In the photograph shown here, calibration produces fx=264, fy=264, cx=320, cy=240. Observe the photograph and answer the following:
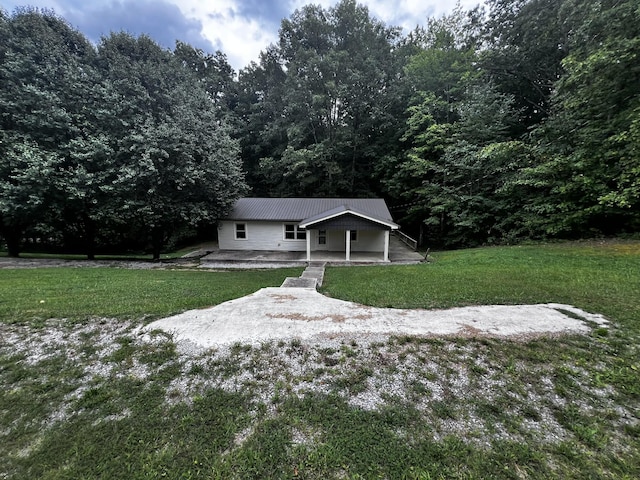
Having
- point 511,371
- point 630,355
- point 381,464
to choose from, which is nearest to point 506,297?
point 630,355

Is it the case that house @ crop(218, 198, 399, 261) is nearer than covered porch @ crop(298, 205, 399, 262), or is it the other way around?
covered porch @ crop(298, 205, 399, 262)

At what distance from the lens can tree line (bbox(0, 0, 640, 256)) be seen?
36.1 ft

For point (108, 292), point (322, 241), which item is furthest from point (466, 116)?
point (108, 292)

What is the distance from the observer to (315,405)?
2.95 metres

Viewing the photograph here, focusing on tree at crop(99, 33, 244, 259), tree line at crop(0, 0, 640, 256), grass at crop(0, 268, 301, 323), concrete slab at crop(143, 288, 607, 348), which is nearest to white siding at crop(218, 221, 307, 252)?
tree line at crop(0, 0, 640, 256)

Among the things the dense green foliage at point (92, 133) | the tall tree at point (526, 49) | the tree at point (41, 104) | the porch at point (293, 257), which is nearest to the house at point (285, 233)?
the porch at point (293, 257)

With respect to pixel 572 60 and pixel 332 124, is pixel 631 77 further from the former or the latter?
pixel 332 124

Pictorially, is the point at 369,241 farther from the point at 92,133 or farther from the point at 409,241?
the point at 92,133

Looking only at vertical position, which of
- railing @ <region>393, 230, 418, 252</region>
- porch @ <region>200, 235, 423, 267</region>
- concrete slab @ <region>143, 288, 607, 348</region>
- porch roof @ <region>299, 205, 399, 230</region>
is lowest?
concrete slab @ <region>143, 288, 607, 348</region>

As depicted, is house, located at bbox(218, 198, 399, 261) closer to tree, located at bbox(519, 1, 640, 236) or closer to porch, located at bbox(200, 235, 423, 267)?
porch, located at bbox(200, 235, 423, 267)

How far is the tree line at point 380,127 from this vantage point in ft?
36.1

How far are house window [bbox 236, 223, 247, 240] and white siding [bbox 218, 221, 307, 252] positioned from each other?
0.20 meters

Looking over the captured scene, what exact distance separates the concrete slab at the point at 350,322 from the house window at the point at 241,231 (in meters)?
12.3

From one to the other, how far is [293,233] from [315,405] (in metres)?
14.8
